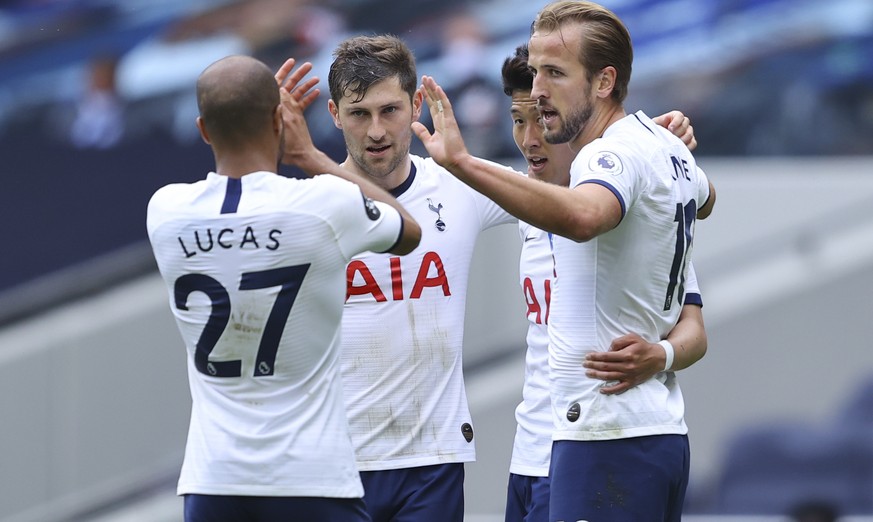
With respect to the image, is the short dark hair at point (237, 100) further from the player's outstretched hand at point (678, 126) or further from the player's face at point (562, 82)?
the player's outstretched hand at point (678, 126)

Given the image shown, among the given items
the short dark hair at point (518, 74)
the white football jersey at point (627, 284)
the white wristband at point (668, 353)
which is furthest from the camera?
the short dark hair at point (518, 74)

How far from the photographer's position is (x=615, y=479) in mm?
3793

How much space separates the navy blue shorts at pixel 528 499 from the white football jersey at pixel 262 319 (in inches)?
49.3

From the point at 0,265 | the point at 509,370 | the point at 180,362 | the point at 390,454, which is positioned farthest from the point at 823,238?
the point at 0,265

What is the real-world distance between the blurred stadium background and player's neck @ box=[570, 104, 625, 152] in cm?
474

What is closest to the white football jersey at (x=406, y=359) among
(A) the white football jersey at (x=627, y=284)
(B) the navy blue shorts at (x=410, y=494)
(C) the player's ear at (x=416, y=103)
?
(B) the navy blue shorts at (x=410, y=494)

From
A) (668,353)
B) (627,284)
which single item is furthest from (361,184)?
(668,353)

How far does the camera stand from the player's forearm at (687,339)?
13.0 feet

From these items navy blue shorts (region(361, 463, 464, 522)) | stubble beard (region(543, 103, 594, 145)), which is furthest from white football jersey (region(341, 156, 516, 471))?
stubble beard (region(543, 103, 594, 145))

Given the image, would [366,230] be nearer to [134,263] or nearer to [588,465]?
[588,465]

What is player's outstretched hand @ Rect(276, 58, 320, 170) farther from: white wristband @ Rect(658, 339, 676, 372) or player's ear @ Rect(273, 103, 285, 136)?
white wristband @ Rect(658, 339, 676, 372)

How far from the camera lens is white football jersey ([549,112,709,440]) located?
3.78 m

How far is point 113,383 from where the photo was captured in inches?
375

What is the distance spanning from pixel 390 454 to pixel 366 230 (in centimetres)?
124
